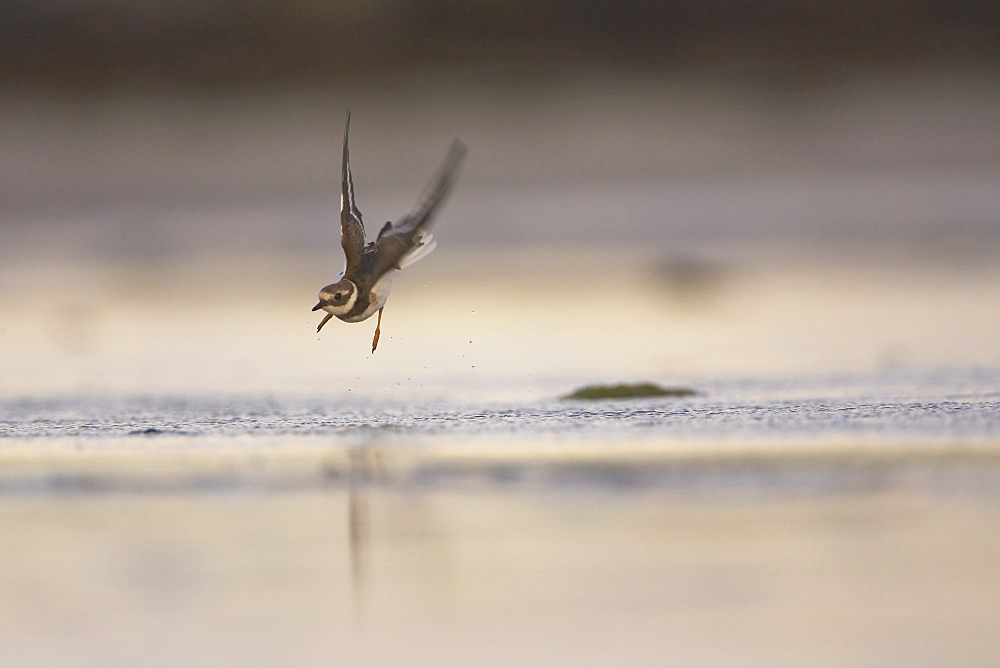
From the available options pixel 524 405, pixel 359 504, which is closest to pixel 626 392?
pixel 524 405

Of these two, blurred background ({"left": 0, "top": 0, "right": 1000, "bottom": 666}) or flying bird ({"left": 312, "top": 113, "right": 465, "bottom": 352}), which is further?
flying bird ({"left": 312, "top": 113, "right": 465, "bottom": 352})

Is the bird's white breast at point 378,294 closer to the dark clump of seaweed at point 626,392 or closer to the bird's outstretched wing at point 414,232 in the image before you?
the bird's outstretched wing at point 414,232

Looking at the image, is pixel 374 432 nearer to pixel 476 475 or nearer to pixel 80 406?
pixel 476 475

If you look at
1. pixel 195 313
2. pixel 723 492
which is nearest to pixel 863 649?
pixel 723 492

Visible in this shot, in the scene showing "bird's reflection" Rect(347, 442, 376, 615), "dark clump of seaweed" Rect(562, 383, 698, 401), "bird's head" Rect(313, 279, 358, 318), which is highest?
"bird's head" Rect(313, 279, 358, 318)

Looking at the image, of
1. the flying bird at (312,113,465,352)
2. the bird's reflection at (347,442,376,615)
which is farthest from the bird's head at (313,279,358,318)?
the bird's reflection at (347,442,376,615)

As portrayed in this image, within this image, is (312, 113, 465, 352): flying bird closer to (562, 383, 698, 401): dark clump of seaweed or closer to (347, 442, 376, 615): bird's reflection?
(562, 383, 698, 401): dark clump of seaweed

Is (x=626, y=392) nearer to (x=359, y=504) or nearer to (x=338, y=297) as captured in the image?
(x=338, y=297)
